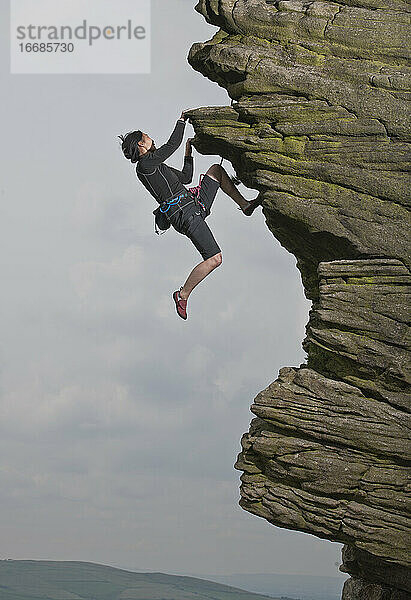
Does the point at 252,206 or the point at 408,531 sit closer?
the point at 408,531

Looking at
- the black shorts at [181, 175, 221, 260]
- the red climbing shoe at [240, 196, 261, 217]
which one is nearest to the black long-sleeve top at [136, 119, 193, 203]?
the black shorts at [181, 175, 221, 260]

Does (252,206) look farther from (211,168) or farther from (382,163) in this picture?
(382,163)

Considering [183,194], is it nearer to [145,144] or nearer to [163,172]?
[163,172]

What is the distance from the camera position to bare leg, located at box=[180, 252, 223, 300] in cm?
1245

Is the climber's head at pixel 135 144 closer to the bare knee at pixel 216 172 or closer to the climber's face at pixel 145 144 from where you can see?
the climber's face at pixel 145 144

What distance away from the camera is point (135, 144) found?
484 inches

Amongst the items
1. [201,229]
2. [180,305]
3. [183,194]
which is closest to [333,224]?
[201,229]

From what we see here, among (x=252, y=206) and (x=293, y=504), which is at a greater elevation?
(x=252, y=206)

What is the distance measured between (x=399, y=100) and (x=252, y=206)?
2474 mm

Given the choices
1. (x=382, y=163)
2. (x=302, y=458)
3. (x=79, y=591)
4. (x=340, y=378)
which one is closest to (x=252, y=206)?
(x=382, y=163)

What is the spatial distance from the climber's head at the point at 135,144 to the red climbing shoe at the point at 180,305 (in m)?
2.03

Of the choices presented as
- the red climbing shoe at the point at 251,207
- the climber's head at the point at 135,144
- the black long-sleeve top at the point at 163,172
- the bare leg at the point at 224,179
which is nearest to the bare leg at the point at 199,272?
the red climbing shoe at the point at 251,207

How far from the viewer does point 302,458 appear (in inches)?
453

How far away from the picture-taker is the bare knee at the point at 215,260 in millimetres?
12461
